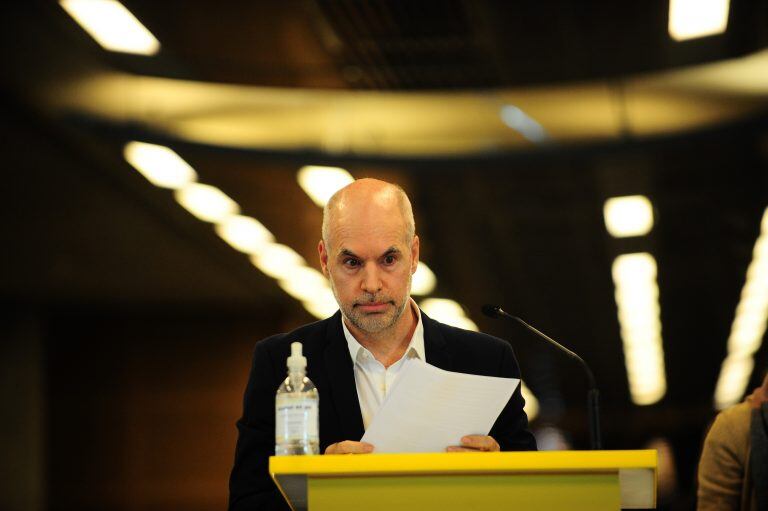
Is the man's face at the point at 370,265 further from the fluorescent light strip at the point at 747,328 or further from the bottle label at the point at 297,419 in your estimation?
the fluorescent light strip at the point at 747,328

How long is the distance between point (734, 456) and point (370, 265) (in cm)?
172

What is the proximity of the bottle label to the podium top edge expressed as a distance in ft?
0.58

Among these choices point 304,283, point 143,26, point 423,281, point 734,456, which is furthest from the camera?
point 423,281

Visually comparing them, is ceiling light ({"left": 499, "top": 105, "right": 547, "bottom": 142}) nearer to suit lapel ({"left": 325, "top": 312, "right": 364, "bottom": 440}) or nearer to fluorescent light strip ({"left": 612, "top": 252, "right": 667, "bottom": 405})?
fluorescent light strip ({"left": 612, "top": 252, "right": 667, "bottom": 405})

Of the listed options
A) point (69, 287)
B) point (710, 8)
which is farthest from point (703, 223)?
point (69, 287)

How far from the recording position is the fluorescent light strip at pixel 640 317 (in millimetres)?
12000

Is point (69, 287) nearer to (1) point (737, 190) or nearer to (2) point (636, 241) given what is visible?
(2) point (636, 241)

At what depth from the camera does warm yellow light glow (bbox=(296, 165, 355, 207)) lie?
28.1ft

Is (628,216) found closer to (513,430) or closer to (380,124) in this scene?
(380,124)

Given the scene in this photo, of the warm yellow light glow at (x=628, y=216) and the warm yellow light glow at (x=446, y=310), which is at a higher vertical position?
the warm yellow light glow at (x=628, y=216)

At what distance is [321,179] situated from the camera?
873 centimetres

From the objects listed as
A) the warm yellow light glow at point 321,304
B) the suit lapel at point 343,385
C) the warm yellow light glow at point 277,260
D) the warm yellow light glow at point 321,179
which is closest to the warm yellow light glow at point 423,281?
the warm yellow light glow at point 321,304

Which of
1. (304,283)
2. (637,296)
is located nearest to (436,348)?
(304,283)

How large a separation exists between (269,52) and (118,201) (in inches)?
61.7
